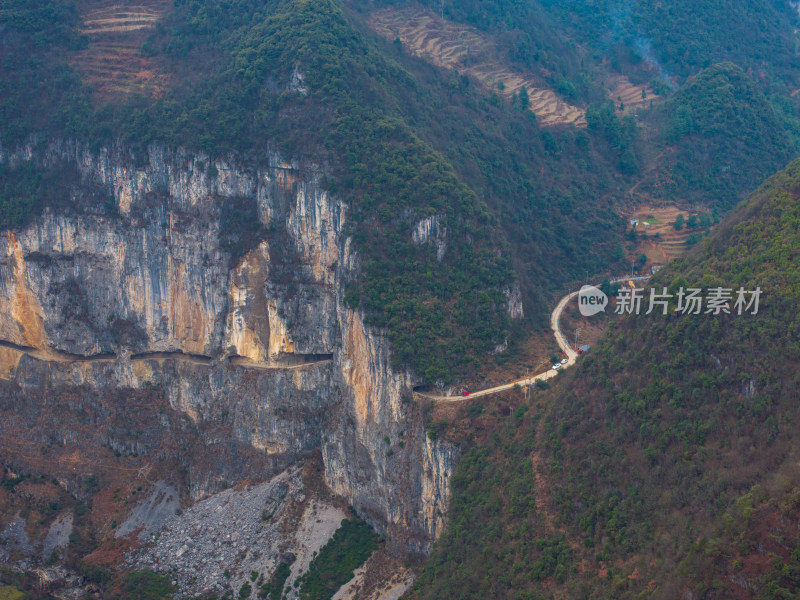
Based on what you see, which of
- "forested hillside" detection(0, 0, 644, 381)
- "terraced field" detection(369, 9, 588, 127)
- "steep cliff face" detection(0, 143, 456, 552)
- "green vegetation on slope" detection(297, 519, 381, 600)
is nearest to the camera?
"green vegetation on slope" detection(297, 519, 381, 600)

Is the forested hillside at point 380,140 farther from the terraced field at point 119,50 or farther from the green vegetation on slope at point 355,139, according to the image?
the terraced field at point 119,50

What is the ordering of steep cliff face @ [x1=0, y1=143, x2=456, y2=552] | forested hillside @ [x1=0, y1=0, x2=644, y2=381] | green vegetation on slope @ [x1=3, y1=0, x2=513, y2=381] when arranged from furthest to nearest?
1. steep cliff face @ [x1=0, y1=143, x2=456, y2=552]
2. forested hillside @ [x1=0, y1=0, x2=644, y2=381]
3. green vegetation on slope @ [x1=3, y1=0, x2=513, y2=381]

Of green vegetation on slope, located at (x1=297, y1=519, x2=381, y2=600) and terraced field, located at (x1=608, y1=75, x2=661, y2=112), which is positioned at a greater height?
terraced field, located at (x1=608, y1=75, x2=661, y2=112)

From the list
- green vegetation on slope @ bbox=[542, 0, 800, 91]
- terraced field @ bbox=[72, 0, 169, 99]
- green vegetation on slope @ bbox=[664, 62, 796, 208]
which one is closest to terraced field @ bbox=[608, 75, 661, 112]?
green vegetation on slope @ bbox=[542, 0, 800, 91]

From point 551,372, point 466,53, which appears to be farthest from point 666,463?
point 466,53

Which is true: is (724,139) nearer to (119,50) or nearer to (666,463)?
(666,463)

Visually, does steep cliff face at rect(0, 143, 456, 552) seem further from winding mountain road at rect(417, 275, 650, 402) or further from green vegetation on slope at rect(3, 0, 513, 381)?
winding mountain road at rect(417, 275, 650, 402)

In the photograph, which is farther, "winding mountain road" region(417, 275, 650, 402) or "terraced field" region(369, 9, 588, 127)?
"terraced field" region(369, 9, 588, 127)

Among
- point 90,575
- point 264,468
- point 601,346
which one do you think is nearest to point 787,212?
point 601,346
